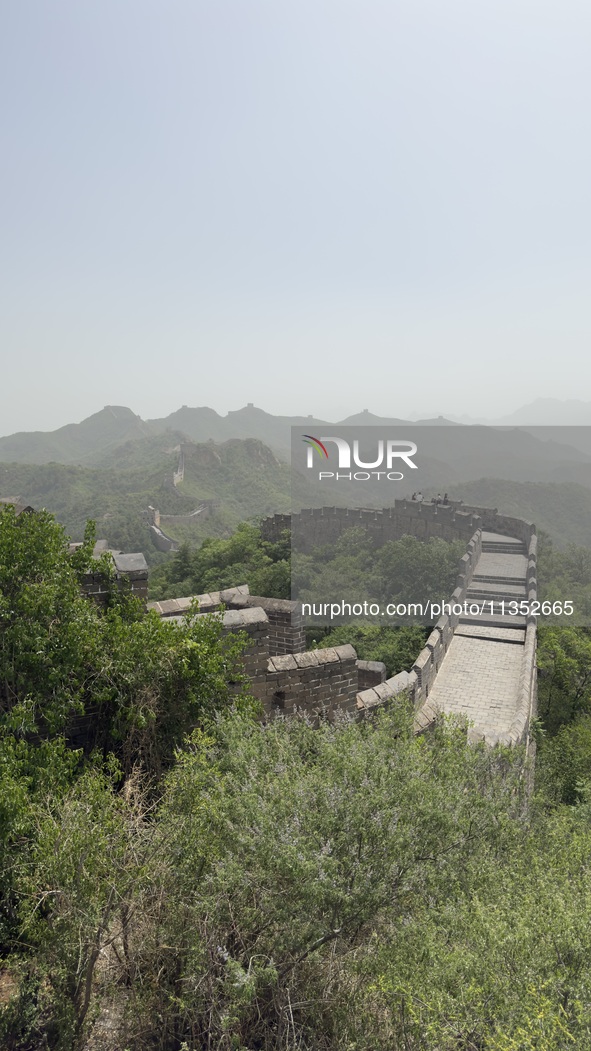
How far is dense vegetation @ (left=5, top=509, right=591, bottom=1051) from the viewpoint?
2.96m

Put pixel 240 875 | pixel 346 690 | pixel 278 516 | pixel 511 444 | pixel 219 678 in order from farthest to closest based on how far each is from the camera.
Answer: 1. pixel 511 444
2. pixel 278 516
3. pixel 346 690
4. pixel 219 678
5. pixel 240 875

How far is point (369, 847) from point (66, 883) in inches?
63.6

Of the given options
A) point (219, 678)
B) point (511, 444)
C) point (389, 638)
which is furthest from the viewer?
point (511, 444)

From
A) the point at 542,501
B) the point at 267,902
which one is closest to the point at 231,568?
the point at 267,902

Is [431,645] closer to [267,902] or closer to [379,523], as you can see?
[267,902]

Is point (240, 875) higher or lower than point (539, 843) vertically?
higher

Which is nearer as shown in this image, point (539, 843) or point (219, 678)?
point (539, 843)

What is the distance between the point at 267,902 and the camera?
319 centimetres

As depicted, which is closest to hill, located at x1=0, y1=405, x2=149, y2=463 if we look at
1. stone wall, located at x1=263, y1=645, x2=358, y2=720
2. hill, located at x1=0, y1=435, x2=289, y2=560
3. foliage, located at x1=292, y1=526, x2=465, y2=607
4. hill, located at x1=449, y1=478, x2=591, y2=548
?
hill, located at x1=0, y1=435, x2=289, y2=560

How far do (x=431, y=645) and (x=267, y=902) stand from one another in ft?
34.7

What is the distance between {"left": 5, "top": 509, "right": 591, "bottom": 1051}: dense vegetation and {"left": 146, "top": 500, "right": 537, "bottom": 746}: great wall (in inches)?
71.6

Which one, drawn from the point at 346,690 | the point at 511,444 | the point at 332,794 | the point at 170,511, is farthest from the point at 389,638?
the point at 511,444

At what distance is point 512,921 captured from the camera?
330 cm

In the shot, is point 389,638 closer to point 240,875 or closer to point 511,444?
point 240,875
